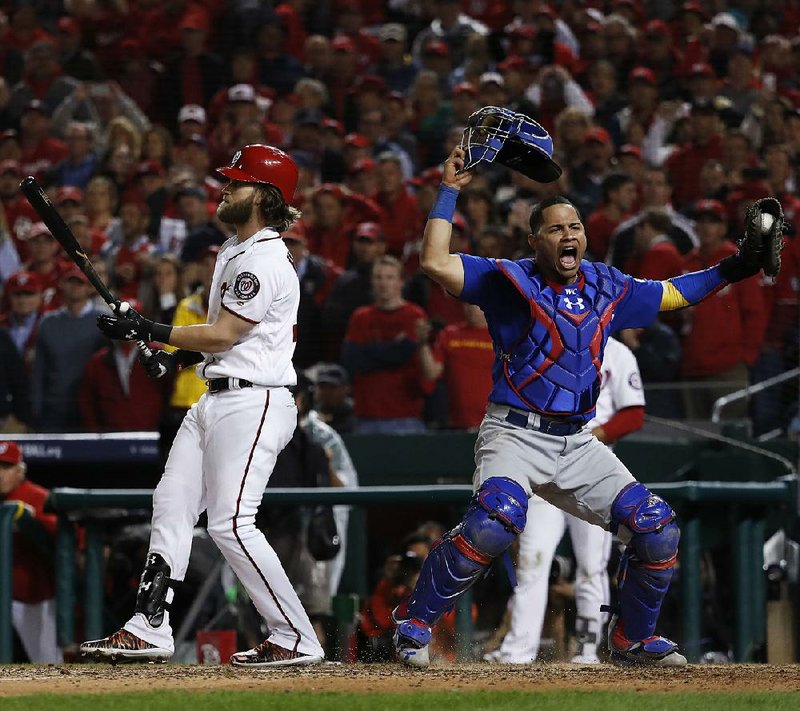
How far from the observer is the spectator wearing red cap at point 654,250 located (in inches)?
362

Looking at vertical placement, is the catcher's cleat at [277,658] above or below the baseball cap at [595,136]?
below

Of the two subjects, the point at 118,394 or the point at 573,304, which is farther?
the point at 118,394

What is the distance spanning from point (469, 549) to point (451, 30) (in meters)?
9.04

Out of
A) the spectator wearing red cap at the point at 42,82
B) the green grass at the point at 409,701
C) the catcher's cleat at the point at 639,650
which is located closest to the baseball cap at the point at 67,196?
the spectator wearing red cap at the point at 42,82

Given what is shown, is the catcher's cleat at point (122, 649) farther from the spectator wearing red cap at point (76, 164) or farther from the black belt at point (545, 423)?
the spectator wearing red cap at point (76, 164)

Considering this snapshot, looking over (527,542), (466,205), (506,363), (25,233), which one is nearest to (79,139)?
(25,233)

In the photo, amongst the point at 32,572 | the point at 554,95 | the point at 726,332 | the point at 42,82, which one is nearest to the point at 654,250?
the point at 726,332

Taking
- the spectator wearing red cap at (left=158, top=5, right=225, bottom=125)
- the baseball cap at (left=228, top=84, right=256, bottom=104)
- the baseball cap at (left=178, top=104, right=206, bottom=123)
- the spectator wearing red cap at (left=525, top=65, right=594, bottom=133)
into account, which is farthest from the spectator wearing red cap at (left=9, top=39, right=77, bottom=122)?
the spectator wearing red cap at (left=525, top=65, right=594, bottom=133)

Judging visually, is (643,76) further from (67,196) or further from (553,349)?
(553,349)

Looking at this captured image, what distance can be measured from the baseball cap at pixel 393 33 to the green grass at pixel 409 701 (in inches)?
368

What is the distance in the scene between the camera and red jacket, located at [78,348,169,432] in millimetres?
8773

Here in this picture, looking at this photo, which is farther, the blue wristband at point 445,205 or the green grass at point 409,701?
the blue wristband at point 445,205

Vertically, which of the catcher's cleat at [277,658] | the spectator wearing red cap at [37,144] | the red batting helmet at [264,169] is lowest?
the catcher's cleat at [277,658]

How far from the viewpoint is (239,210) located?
5.03 meters
